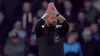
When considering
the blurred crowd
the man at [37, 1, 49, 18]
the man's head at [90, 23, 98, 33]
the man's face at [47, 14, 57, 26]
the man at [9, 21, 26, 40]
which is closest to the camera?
the man's face at [47, 14, 57, 26]

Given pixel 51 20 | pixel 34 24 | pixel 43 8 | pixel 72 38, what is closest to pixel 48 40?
pixel 51 20

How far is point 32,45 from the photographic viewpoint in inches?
358

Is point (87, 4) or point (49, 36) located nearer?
point (49, 36)

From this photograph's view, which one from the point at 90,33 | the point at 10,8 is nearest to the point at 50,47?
the point at 90,33

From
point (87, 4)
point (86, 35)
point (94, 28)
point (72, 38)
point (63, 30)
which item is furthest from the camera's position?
point (87, 4)

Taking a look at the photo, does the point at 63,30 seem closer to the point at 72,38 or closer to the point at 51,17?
the point at 51,17

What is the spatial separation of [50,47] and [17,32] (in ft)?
11.5

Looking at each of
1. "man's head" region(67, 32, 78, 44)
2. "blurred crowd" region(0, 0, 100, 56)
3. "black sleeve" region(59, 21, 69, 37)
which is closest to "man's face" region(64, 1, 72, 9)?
"blurred crowd" region(0, 0, 100, 56)

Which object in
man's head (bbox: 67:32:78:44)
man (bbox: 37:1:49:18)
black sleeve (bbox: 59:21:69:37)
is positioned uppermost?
man (bbox: 37:1:49:18)

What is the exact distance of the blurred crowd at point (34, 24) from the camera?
8.53 meters

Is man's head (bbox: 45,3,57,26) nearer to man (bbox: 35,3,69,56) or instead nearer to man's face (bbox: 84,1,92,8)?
man (bbox: 35,3,69,56)

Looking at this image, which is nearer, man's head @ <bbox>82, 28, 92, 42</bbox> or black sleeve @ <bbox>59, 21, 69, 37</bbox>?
black sleeve @ <bbox>59, 21, 69, 37</bbox>

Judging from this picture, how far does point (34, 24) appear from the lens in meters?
9.26

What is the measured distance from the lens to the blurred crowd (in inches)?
336
